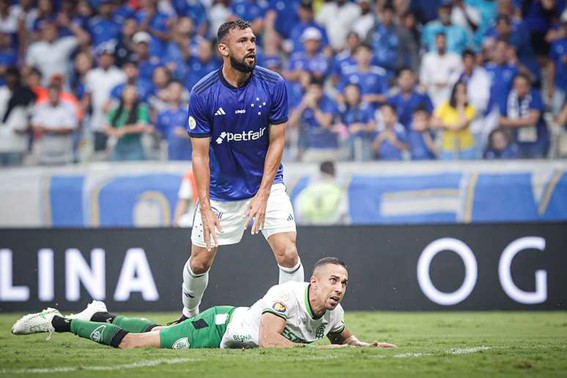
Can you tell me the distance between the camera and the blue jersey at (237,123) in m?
9.04

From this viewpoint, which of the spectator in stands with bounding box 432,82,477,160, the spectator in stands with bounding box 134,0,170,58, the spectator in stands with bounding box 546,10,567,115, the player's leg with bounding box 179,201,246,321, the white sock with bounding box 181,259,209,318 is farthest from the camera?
the spectator in stands with bounding box 134,0,170,58

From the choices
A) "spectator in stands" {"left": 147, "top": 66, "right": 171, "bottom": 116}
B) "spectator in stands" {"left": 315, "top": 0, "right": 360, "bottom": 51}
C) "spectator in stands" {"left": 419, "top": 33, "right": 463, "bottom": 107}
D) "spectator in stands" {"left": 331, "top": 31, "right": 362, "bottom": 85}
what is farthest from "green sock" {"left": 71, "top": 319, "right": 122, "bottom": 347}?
"spectator in stands" {"left": 315, "top": 0, "right": 360, "bottom": 51}

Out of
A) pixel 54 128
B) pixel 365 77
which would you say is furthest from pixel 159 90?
pixel 365 77

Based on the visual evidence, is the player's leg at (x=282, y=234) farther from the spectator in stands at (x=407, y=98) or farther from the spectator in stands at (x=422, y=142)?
the spectator in stands at (x=407, y=98)

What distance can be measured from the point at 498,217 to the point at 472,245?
2156 mm

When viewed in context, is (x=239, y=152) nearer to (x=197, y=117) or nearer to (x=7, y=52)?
(x=197, y=117)

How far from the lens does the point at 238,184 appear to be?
367 inches

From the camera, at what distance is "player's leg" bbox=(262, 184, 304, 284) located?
360 inches

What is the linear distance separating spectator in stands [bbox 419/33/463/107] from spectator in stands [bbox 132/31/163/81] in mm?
4240

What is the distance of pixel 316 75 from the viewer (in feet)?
54.4

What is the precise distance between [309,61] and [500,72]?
291 centimetres

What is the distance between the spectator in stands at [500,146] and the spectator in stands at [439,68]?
6.55ft

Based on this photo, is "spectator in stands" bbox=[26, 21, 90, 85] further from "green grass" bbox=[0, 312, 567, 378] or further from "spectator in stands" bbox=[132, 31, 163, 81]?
"green grass" bbox=[0, 312, 567, 378]

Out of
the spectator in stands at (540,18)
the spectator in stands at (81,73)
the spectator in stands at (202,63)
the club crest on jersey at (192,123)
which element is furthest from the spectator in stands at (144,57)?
the club crest on jersey at (192,123)
